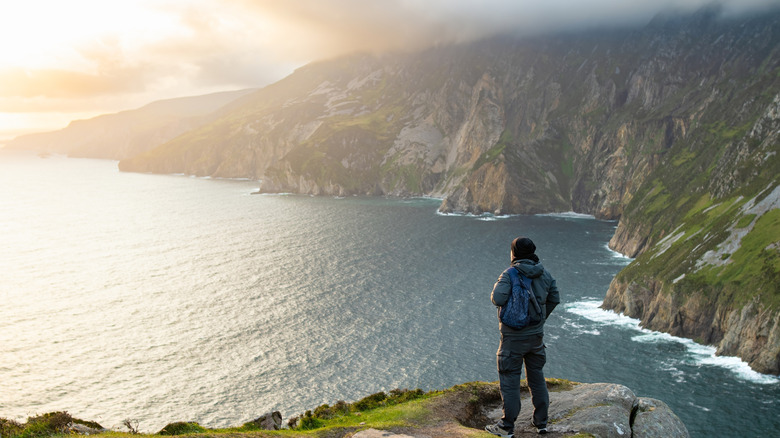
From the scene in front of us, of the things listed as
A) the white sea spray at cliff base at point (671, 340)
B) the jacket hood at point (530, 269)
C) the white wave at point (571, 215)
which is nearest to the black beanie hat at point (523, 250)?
the jacket hood at point (530, 269)

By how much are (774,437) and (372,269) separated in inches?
3036

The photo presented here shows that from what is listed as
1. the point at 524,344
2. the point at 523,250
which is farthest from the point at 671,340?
the point at 523,250

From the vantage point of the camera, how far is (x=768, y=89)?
142 metres

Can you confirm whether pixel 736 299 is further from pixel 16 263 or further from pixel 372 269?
pixel 16 263

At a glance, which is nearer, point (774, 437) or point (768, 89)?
point (774, 437)

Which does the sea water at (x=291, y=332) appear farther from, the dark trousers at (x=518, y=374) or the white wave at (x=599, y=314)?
the dark trousers at (x=518, y=374)

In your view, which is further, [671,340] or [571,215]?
[571,215]

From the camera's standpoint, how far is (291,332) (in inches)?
2950

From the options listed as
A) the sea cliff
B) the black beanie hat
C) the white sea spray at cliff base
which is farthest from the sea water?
the black beanie hat

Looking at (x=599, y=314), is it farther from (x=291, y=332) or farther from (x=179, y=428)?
(x=179, y=428)

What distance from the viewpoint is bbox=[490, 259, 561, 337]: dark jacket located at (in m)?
14.2

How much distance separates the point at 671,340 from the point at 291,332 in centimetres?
5676

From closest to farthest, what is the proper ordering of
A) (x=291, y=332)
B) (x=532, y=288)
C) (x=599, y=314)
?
1. (x=532, y=288)
2. (x=291, y=332)
3. (x=599, y=314)

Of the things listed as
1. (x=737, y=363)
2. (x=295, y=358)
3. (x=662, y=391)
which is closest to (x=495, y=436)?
(x=662, y=391)
